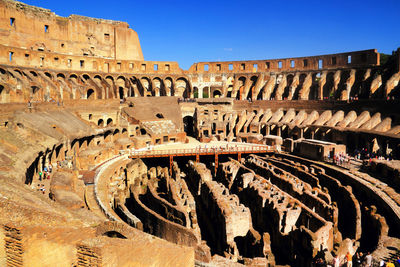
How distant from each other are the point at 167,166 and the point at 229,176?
6967 mm

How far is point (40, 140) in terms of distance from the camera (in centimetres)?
1978

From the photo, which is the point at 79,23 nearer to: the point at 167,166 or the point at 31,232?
the point at 167,166

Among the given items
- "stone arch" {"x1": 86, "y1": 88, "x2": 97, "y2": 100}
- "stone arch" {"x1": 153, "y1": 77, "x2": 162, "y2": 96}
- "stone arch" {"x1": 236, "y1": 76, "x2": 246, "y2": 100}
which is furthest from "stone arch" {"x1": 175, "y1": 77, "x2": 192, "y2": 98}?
"stone arch" {"x1": 86, "y1": 88, "x2": 97, "y2": 100}

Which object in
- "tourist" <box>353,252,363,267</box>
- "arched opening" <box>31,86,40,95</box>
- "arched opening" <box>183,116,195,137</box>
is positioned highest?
"arched opening" <box>31,86,40,95</box>

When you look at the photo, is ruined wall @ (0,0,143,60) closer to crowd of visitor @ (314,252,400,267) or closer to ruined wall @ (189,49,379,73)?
ruined wall @ (189,49,379,73)

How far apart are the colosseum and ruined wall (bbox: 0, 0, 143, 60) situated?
0.16 m

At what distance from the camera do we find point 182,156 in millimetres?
29969

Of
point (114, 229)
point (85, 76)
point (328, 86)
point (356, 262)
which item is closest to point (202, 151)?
point (356, 262)

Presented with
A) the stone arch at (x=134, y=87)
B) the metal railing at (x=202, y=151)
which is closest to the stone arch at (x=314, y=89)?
the metal railing at (x=202, y=151)

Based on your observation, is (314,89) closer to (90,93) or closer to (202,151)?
(202,151)

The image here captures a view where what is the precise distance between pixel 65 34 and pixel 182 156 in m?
27.6

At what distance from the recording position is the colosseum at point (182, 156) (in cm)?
1022

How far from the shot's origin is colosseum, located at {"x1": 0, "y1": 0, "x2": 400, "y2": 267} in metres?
10.2

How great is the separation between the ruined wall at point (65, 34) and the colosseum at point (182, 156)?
6.2 inches
